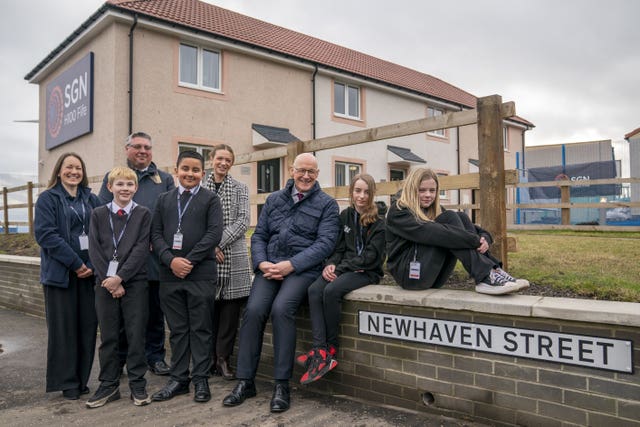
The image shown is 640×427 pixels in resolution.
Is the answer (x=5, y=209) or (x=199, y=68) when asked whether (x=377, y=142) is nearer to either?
(x=199, y=68)

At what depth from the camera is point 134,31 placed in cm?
1197

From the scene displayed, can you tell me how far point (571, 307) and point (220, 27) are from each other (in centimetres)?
1314

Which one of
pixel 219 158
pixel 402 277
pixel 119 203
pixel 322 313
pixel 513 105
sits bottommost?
pixel 322 313

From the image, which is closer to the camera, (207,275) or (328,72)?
(207,275)

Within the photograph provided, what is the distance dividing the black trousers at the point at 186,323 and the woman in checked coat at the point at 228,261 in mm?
298

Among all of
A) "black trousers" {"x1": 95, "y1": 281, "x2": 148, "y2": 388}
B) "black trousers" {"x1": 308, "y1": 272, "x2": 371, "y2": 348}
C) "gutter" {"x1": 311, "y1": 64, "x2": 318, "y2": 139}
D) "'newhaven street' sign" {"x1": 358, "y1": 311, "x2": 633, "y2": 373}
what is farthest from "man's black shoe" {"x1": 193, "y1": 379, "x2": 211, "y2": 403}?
"gutter" {"x1": 311, "y1": 64, "x2": 318, "y2": 139}

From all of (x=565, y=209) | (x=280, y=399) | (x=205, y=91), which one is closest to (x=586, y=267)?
(x=280, y=399)

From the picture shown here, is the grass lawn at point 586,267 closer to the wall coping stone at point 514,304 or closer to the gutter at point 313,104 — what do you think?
the wall coping stone at point 514,304

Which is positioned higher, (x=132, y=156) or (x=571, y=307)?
(x=132, y=156)

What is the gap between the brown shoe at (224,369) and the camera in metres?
4.14

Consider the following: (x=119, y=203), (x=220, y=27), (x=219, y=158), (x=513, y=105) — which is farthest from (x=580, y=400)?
(x=220, y=27)

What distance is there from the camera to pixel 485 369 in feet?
10.1

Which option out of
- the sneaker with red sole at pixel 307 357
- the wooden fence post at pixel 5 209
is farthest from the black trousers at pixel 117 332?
the wooden fence post at pixel 5 209

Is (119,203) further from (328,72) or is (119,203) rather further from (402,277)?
(328,72)
